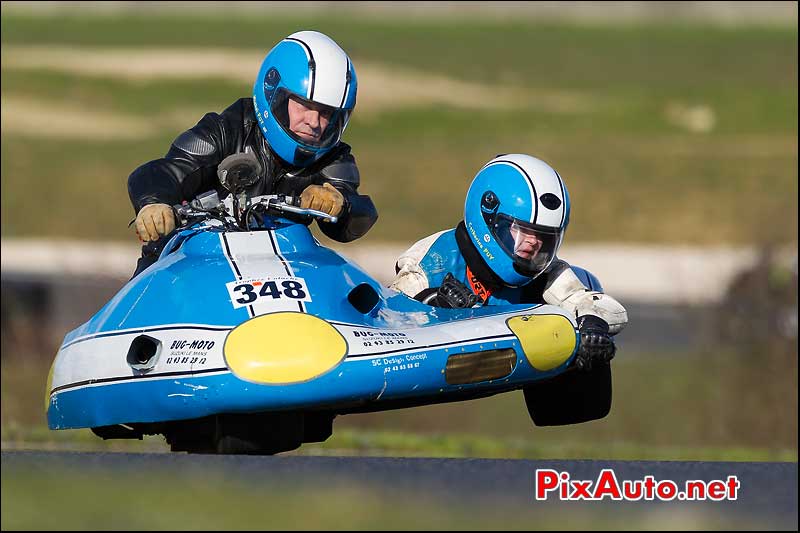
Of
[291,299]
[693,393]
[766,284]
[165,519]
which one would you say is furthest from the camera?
[766,284]

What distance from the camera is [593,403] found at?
35.0 feet

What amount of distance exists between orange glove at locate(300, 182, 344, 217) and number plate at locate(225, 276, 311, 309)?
2.86ft

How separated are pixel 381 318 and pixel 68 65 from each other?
121 ft

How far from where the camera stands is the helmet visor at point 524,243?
1029cm

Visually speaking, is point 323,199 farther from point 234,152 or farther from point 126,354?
point 126,354

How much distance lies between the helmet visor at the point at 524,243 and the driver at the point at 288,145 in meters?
0.81

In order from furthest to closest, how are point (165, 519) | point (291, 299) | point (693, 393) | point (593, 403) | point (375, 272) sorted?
point (375, 272) < point (693, 393) < point (593, 403) < point (291, 299) < point (165, 519)

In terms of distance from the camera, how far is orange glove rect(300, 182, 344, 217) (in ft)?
32.4

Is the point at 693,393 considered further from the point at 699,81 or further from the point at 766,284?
the point at 699,81

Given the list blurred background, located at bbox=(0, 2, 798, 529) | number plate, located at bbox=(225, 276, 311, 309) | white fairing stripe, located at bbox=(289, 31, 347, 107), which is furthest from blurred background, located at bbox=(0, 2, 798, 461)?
number plate, located at bbox=(225, 276, 311, 309)

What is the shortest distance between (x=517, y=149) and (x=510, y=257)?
34.2 m

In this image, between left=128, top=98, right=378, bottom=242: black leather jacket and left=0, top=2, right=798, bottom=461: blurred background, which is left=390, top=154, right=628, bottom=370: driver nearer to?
left=128, top=98, right=378, bottom=242: black leather jacket

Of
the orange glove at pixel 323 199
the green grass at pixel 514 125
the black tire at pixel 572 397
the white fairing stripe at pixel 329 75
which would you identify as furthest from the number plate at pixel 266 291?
the green grass at pixel 514 125

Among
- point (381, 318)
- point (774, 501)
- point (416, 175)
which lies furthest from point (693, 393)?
point (416, 175)
